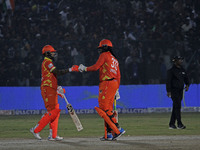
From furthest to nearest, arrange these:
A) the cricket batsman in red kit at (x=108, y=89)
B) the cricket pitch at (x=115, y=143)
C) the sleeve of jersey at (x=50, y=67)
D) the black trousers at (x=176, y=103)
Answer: the black trousers at (x=176, y=103) → the sleeve of jersey at (x=50, y=67) → the cricket batsman in red kit at (x=108, y=89) → the cricket pitch at (x=115, y=143)

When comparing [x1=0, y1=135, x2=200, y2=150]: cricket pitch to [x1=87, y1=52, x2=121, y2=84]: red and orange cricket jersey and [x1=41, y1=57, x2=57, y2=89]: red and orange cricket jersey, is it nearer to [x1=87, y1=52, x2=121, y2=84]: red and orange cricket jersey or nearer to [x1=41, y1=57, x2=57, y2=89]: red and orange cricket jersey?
[x1=41, y1=57, x2=57, y2=89]: red and orange cricket jersey

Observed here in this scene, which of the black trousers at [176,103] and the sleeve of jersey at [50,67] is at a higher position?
the sleeve of jersey at [50,67]

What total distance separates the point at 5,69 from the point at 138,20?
876cm

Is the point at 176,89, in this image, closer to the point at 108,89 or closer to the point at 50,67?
the point at 108,89

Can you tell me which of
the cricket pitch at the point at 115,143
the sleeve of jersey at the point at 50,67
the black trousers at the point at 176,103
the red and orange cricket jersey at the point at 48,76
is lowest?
the cricket pitch at the point at 115,143

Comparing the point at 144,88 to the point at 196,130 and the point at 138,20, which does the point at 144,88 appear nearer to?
the point at 138,20

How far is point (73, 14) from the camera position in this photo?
27.8m

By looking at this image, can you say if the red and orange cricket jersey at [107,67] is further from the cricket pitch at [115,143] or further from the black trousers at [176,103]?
the black trousers at [176,103]

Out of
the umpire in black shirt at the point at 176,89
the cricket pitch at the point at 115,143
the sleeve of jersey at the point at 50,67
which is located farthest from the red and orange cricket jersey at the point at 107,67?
the umpire in black shirt at the point at 176,89

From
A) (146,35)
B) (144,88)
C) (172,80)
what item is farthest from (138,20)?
(172,80)

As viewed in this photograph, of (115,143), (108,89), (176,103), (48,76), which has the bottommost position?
(115,143)

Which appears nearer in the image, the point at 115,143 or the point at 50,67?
the point at 115,143

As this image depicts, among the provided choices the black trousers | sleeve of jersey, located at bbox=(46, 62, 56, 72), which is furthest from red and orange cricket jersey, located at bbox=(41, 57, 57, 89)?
the black trousers

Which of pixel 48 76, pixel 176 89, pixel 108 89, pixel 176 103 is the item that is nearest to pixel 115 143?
pixel 108 89
